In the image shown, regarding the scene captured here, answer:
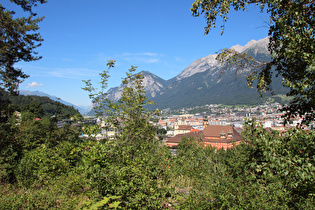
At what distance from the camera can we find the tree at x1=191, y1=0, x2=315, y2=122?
2.63m

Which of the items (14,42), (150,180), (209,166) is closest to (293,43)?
(150,180)

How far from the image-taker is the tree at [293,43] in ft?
8.64

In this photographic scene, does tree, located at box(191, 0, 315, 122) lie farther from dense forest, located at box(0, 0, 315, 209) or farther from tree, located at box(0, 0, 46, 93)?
tree, located at box(0, 0, 46, 93)

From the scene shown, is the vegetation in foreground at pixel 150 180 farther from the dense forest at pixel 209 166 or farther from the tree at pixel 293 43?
the tree at pixel 293 43

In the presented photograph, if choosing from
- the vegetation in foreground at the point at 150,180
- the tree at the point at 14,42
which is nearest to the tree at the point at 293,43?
the vegetation in foreground at the point at 150,180

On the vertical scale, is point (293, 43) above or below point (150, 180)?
above

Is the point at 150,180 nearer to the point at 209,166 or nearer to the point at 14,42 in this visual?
the point at 209,166

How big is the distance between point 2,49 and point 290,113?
10117mm

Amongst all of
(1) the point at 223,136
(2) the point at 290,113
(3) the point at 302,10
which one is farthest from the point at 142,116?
(1) the point at 223,136

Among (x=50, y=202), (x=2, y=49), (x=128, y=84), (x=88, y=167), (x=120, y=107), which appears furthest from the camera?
(x=2, y=49)

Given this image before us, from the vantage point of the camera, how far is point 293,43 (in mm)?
2660

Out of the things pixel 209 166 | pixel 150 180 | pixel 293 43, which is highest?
pixel 293 43

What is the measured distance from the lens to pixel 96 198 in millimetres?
2525

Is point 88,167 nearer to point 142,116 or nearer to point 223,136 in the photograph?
point 142,116
